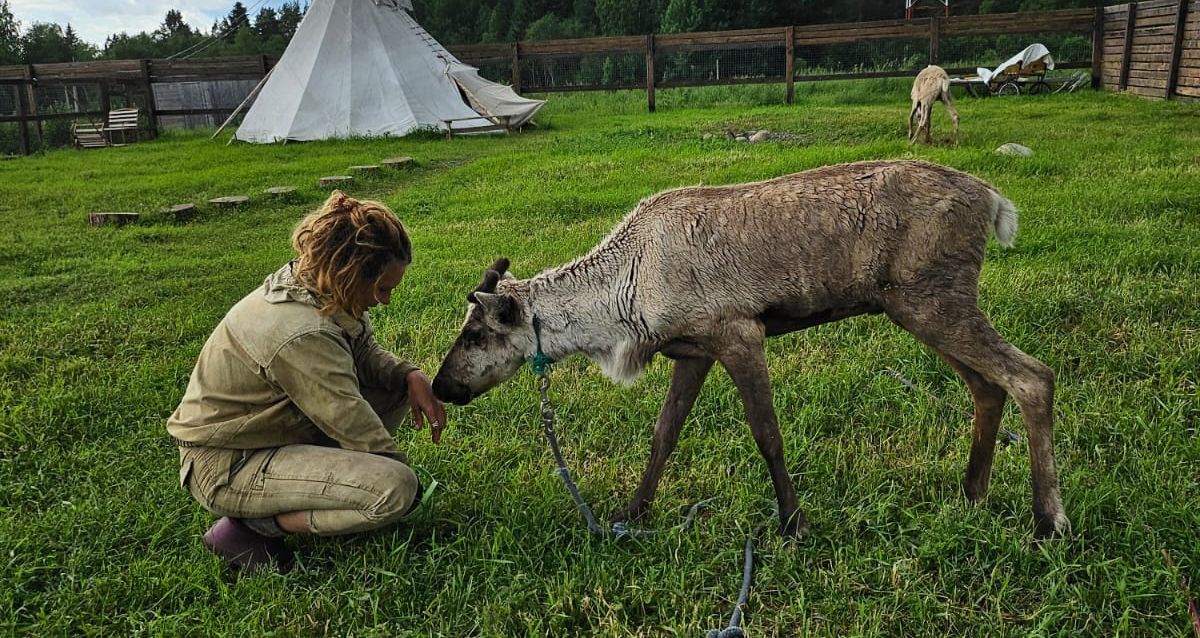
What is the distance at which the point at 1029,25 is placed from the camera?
19703 millimetres

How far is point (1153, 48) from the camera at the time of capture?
1717 centimetres

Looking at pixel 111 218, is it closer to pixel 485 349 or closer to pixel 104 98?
pixel 485 349

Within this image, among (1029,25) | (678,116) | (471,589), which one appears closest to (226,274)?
(471,589)

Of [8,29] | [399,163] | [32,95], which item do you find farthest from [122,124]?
[8,29]

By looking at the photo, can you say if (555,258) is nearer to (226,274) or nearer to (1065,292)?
(226,274)

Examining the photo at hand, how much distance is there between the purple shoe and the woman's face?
3.54 feet

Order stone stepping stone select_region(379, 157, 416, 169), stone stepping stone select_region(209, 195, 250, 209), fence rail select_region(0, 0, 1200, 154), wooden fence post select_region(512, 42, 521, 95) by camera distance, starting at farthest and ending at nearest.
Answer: wooden fence post select_region(512, 42, 521, 95)
fence rail select_region(0, 0, 1200, 154)
stone stepping stone select_region(379, 157, 416, 169)
stone stepping stone select_region(209, 195, 250, 209)

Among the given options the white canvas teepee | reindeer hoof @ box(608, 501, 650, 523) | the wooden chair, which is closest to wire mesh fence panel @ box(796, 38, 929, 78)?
the white canvas teepee

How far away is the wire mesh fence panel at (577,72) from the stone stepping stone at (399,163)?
964cm

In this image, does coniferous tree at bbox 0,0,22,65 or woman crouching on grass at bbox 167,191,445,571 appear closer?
woman crouching on grass at bbox 167,191,445,571

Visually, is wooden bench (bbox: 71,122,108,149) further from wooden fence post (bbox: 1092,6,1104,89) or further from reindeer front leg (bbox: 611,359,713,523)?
wooden fence post (bbox: 1092,6,1104,89)

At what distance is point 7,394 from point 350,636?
11.3ft

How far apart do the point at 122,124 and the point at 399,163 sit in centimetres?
1184

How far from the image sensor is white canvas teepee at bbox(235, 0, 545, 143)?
18.7 meters
